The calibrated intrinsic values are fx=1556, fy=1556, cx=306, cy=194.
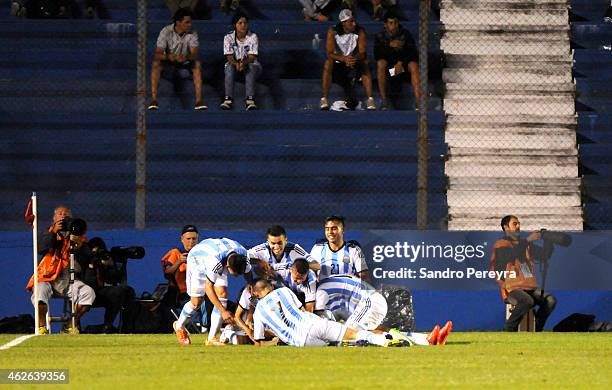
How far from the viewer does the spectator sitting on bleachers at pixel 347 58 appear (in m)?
23.1

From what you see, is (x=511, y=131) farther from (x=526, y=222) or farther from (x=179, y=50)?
(x=179, y=50)

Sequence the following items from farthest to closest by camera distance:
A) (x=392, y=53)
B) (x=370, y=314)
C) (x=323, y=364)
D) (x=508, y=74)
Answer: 1. (x=508, y=74)
2. (x=392, y=53)
3. (x=370, y=314)
4. (x=323, y=364)

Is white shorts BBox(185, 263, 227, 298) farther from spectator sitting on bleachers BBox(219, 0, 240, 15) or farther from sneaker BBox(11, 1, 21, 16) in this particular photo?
sneaker BBox(11, 1, 21, 16)

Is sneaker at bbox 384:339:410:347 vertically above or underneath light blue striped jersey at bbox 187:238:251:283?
underneath

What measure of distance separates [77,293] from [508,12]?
9.51m

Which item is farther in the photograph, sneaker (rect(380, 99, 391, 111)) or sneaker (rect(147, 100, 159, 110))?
sneaker (rect(380, 99, 391, 111))

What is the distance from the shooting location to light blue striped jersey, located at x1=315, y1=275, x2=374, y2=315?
53.8 feet

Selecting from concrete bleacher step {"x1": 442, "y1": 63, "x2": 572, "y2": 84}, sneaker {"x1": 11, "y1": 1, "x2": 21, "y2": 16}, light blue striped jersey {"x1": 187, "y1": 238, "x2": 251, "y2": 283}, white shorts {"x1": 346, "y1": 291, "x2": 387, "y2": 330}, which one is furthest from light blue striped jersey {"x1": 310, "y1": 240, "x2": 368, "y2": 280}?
sneaker {"x1": 11, "y1": 1, "x2": 21, "y2": 16}

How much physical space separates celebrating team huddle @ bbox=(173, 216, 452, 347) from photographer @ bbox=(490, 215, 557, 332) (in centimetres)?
319

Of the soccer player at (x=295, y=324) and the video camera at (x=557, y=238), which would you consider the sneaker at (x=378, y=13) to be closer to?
the video camera at (x=557, y=238)

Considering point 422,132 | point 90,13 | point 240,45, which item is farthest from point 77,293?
point 90,13

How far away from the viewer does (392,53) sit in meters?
23.4

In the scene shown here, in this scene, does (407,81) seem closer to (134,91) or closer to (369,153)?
(369,153)

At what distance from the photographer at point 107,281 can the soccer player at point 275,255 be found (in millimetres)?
3429
